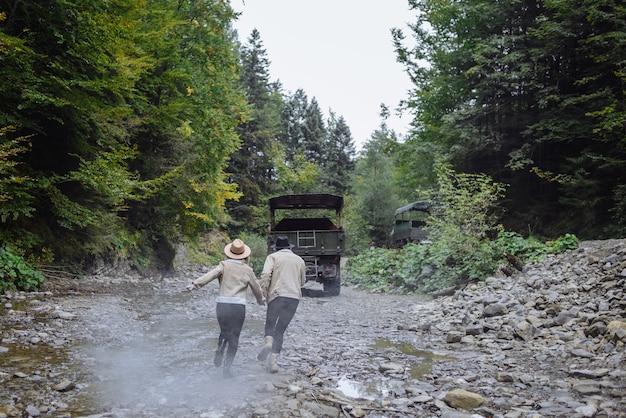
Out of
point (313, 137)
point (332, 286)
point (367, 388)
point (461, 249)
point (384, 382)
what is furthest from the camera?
point (313, 137)

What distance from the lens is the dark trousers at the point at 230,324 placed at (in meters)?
5.29

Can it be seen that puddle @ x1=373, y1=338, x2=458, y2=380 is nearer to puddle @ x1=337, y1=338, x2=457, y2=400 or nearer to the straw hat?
puddle @ x1=337, y1=338, x2=457, y2=400

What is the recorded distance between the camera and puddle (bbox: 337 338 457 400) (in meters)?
4.80

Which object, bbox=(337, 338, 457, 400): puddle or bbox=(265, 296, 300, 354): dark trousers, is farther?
bbox=(265, 296, 300, 354): dark trousers

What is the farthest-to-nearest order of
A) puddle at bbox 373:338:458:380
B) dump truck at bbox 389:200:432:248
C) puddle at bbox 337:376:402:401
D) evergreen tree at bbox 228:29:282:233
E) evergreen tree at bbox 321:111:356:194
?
evergreen tree at bbox 321:111:356:194, evergreen tree at bbox 228:29:282:233, dump truck at bbox 389:200:432:248, puddle at bbox 373:338:458:380, puddle at bbox 337:376:402:401

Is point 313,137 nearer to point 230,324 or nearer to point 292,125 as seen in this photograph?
point 292,125

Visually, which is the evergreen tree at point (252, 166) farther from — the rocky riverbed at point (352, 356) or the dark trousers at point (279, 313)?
the dark trousers at point (279, 313)

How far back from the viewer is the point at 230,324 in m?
5.31

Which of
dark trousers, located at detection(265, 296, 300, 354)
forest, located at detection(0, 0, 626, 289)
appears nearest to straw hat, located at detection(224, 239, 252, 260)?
dark trousers, located at detection(265, 296, 300, 354)

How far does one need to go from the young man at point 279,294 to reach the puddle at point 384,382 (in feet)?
3.45

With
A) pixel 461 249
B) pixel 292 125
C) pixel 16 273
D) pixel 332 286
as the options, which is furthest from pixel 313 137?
pixel 16 273

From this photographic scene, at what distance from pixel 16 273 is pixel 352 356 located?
7.29 meters

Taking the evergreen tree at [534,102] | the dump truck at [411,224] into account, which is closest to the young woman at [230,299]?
the evergreen tree at [534,102]

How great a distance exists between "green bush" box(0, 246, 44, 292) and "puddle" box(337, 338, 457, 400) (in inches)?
283
